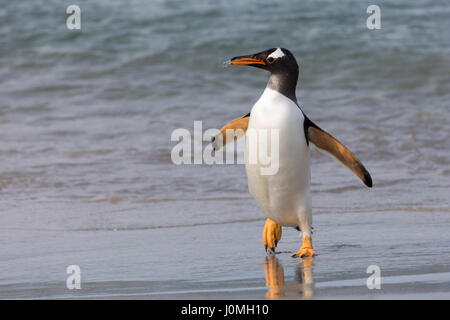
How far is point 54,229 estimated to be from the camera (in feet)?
17.3

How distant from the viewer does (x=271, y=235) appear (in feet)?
14.6

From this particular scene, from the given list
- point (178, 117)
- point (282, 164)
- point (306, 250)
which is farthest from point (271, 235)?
point (178, 117)

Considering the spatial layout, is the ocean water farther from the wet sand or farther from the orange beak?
the orange beak

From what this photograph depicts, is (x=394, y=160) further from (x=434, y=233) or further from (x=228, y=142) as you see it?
(x=228, y=142)

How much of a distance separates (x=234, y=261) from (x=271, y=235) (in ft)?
0.90

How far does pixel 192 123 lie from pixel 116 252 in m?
4.39

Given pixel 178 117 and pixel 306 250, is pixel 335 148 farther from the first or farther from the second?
pixel 178 117

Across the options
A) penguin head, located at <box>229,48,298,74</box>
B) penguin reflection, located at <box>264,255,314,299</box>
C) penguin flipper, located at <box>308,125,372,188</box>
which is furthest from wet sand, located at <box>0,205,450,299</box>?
penguin head, located at <box>229,48,298,74</box>

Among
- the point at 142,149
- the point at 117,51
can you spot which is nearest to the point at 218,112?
the point at 142,149

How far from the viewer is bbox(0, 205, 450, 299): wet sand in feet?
12.0

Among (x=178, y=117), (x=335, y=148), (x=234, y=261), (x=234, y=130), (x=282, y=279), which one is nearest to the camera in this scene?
(x=282, y=279)

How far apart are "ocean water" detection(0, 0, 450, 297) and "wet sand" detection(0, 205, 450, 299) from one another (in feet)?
0.09

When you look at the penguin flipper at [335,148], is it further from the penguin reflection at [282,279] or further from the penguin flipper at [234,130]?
the penguin reflection at [282,279]

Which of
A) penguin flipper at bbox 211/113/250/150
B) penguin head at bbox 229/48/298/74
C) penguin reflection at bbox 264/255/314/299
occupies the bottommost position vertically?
penguin reflection at bbox 264/255/314/299
